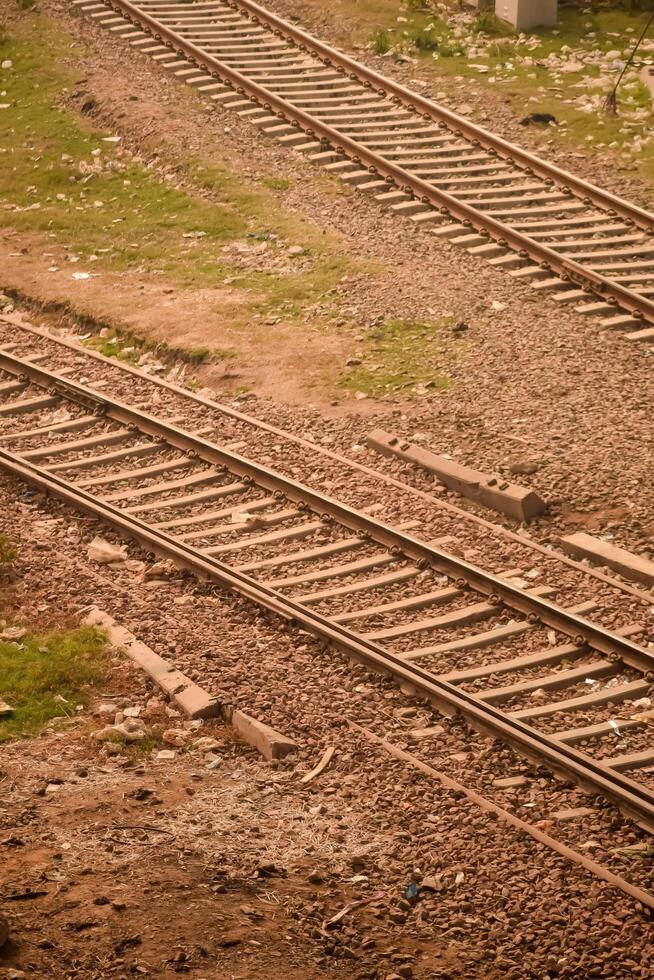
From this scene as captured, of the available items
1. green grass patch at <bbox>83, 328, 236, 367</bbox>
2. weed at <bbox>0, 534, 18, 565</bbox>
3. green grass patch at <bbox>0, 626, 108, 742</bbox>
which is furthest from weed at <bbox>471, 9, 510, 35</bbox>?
green grass patch at <bbox>0, 626, 108, 742</bbox>

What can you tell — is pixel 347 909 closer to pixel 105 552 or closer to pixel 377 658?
pixel 377 658

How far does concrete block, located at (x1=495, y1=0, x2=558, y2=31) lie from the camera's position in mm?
21953

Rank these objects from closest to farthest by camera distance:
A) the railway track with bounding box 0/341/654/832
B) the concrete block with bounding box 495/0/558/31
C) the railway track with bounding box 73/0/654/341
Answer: the railway track with bounding box 0/341/654/832 < the railway track with bounding box 73/0/654/341 < the concrete block with bounding box 495/0/558/31

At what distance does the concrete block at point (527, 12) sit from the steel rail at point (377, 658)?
1325cm

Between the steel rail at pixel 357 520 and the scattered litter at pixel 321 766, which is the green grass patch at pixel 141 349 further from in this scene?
the scattered litter at pixel 321 766

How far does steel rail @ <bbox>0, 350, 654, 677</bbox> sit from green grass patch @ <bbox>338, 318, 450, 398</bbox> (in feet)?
6.45

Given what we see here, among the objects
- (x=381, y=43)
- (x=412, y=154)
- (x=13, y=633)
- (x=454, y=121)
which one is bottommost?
(x=13, y=633)

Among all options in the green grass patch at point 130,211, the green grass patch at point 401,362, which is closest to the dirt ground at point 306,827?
the green grass patch at point 401,362

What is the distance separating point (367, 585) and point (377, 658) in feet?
3.63

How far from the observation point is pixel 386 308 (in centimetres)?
1512

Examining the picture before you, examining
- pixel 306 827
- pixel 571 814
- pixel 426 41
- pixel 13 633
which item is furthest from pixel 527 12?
pixel 306 827

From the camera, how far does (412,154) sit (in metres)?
18.2

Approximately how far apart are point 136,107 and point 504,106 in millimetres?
5128

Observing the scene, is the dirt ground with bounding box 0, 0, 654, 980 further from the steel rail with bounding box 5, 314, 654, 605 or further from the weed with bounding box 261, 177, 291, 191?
the weed with bounding box 261, 177, 291, 191
